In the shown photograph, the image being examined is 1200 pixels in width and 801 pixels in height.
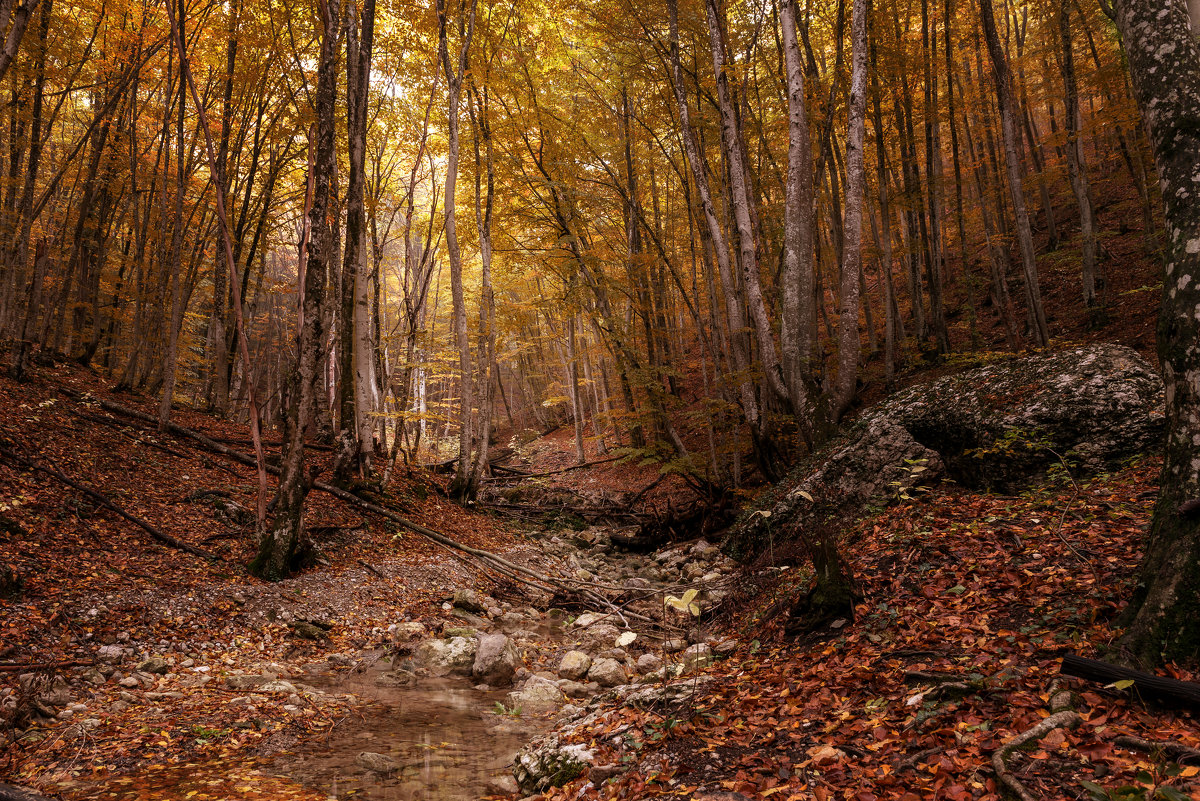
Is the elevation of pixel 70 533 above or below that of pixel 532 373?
below

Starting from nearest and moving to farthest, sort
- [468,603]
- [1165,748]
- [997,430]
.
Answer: [1165,748] → [997,430] → [468,603]

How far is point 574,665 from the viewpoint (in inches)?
229

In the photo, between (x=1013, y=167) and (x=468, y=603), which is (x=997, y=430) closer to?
(x=468, y=603)

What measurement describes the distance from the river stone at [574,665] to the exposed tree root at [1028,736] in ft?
13.1

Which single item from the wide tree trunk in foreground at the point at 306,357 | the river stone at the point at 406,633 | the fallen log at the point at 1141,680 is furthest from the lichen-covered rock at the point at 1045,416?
the wide tree trunk in foreground at the point at 306,357

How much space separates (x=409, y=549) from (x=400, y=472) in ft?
12.7

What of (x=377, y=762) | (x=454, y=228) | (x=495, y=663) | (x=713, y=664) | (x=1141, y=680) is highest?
(x=454, y=228)

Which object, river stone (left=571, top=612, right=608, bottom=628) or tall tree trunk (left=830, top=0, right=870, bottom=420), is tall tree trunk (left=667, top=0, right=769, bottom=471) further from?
river stone (left=571, top=612, right=608, bottom=628)

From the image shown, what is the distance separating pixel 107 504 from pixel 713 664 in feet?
23.4

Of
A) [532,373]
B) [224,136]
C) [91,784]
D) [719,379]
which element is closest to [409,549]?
[91,784]

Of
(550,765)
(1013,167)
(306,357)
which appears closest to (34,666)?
(550,765)

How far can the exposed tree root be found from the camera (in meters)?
2.27

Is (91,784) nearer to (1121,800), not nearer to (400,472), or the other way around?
(1121,800)

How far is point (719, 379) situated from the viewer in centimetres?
1212
